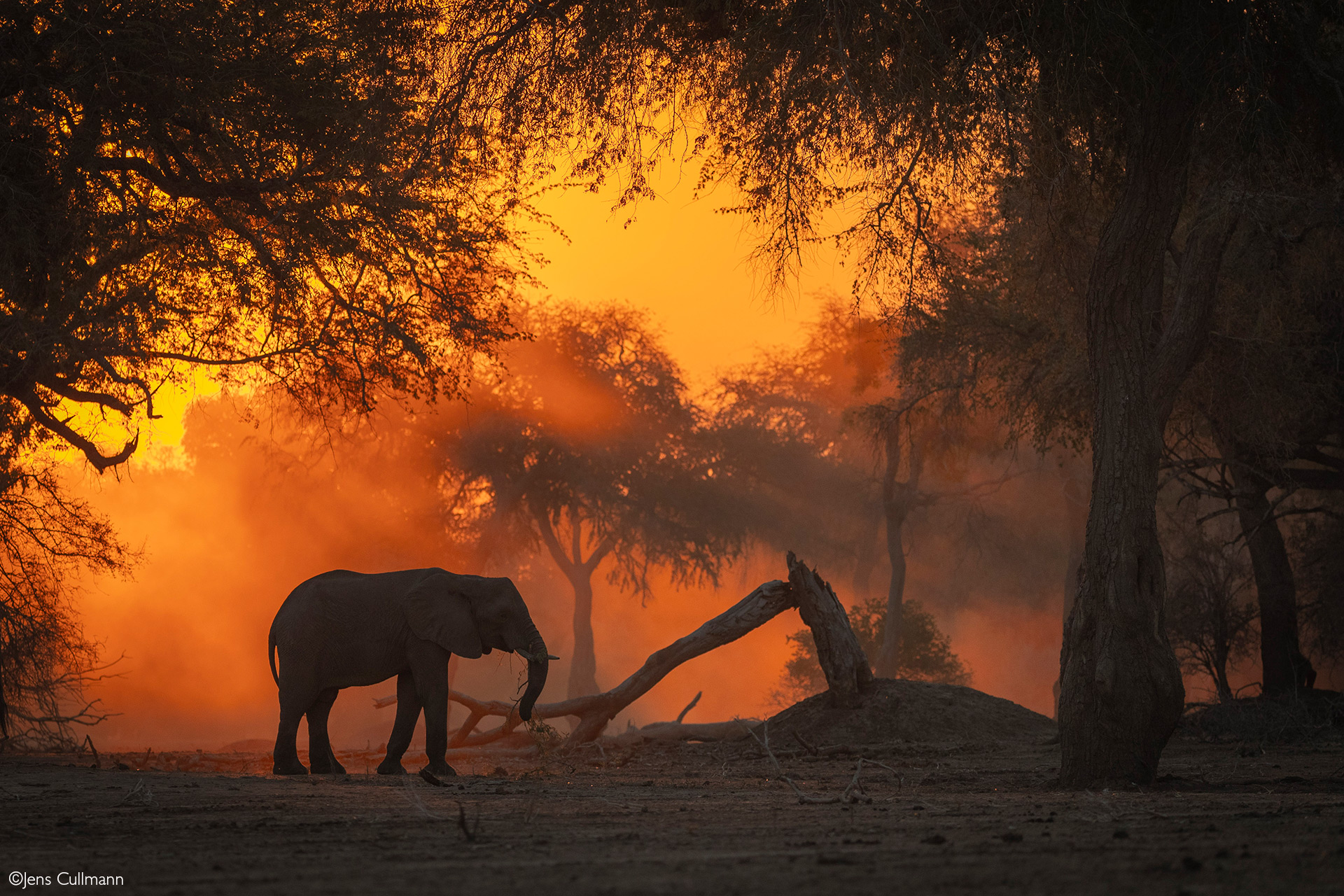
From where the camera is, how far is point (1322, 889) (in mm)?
3213

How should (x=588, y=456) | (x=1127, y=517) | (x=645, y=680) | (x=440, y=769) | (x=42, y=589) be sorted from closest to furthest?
(x=1127, y=517)
(x=440, y=769)
(x=645, y=680)
(x=42, y=589)
(x=588, y=456)

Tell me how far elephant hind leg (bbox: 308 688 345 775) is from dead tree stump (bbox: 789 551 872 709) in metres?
6.10

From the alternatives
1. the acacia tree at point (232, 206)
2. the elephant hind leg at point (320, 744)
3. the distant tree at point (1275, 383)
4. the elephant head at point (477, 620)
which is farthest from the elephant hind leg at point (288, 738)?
the distant tree at point (1275, 383)

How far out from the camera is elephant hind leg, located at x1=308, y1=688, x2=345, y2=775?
10.8m

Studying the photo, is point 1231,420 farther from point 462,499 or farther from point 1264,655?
point 462,499

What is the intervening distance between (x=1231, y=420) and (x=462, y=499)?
2283cm

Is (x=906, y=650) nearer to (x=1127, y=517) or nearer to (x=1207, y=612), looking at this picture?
(x=1207, y=612)

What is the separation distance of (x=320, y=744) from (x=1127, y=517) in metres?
7.86

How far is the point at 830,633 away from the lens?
14414mm

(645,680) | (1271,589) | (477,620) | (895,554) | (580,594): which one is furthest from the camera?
(580,594)

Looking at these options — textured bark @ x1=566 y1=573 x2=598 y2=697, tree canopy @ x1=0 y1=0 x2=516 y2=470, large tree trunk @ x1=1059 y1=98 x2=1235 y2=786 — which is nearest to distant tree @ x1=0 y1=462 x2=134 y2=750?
tree canopy @ x1=0 y1=0 x2=516 y2=470

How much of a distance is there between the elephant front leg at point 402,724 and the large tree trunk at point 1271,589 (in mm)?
11634

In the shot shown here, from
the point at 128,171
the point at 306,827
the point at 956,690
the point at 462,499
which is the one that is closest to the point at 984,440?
the point at 462,499

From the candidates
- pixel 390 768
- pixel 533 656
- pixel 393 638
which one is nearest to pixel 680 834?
pixel 533 656
